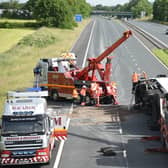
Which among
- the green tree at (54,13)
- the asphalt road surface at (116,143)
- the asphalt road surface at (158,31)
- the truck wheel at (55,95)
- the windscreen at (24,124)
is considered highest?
the green tree at (54,13)

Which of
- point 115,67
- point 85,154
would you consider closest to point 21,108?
point 85,154

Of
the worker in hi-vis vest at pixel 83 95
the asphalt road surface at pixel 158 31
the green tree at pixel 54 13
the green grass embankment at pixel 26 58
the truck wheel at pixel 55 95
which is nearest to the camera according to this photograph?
the worker in hi-vis vest at pixel 83 95

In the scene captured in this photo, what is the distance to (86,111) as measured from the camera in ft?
86.7

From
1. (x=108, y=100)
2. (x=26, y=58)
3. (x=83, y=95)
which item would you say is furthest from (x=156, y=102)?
(x=26, y=58)

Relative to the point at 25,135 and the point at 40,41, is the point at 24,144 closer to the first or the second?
the point at 25,135

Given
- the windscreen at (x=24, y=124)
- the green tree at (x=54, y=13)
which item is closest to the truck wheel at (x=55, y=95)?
the windscreen at (x=24, y=124)

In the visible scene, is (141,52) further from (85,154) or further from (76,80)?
(85,154)

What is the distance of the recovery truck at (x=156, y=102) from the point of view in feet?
61.7

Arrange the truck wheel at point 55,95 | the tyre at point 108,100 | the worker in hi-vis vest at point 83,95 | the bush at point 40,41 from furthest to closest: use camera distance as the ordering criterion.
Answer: the bush at point 40,41 → the truck wheel at point 55,95 → the tyre at point 108,100 → the worker in hi-vis vest at point 83,95

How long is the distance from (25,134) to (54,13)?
86484 millimetres

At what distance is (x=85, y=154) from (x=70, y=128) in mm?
4220

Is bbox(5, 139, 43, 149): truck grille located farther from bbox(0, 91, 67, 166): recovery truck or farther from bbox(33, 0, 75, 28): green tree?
bbox(33, 0, 75, 28): green tree

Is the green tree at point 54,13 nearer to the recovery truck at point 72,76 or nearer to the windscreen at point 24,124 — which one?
the recovery truck at point 72,76

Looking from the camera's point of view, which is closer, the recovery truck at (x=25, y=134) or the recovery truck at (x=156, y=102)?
the recovery truck at (x=25, y=134)
